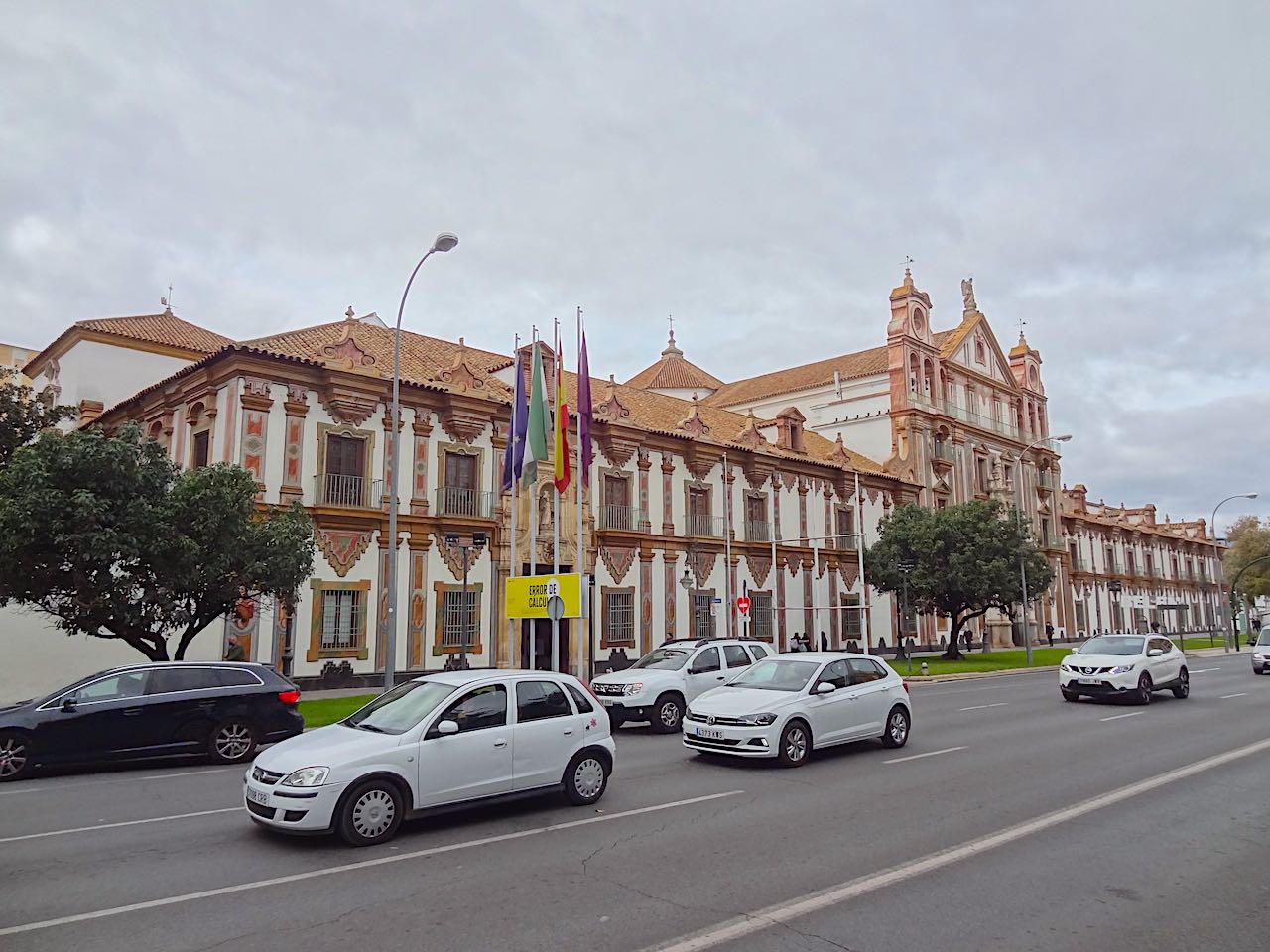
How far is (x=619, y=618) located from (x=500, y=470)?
7298 millimetres

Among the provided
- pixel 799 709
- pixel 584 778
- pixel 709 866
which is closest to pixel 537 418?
pixel 799 709

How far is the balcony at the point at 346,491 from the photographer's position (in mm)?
25516

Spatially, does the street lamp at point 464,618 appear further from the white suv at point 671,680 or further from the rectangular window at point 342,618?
the white suv at point 671,680

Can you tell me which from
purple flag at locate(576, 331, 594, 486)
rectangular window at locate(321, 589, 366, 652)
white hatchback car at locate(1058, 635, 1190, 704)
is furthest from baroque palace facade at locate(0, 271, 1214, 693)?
white hatchback car at locate(1058, 635, 1190, 704)

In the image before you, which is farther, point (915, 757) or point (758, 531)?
point (758, 531)

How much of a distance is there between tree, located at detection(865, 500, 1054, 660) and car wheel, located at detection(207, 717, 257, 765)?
2922 centimetres

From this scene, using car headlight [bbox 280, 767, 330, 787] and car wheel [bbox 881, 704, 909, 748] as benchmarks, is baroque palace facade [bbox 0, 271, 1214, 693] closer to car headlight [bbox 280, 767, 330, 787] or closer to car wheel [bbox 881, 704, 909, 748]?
car wheel [bbox 881, 704, 909, 748]

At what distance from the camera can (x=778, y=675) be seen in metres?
13.2

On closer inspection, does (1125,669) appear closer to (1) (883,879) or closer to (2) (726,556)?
(1) (883,879)

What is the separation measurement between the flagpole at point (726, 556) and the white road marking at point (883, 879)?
85.0 feet

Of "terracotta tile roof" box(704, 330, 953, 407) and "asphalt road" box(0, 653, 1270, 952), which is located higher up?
"terracotta tile roof" box(704, 330, 953, 407)

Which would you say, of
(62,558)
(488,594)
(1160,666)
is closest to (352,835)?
(62,558)

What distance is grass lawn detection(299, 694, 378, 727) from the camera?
1855cm

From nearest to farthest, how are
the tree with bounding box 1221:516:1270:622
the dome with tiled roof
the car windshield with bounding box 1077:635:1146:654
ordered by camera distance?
the car windshield with bounding box 1077:635:1146:654, the dome with tiled roof, the tree with bounding box 1221:516:1270:622
